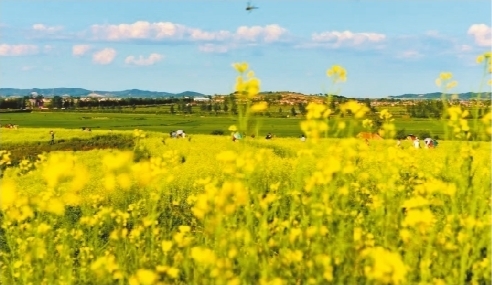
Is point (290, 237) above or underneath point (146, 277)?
above

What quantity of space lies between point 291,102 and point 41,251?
8.79 ft

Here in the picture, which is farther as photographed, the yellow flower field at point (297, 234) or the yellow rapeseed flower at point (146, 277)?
the yellow flower field at point (297, 234)

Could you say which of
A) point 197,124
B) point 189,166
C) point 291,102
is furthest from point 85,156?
point 197,124

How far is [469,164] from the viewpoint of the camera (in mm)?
4629

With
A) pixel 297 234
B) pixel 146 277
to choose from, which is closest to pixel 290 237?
pixel 297 234

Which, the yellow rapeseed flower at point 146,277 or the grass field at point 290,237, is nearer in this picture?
the yellow rapeseed flower at point 146,277

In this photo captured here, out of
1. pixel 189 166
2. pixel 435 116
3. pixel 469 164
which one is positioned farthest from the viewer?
pixel 189 166

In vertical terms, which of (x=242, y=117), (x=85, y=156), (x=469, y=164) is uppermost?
(x=242, y=117)

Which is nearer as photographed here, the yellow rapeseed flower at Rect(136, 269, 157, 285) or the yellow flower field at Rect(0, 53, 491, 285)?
the yellow rapeseed flower at Rect(136, 269, 157, 285)

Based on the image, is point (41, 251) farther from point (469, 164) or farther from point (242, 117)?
point (469, 164)

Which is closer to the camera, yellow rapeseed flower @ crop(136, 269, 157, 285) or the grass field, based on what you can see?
yellow rapeseed flower @ crop(136, 269, 157, 285)

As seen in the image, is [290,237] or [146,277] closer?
[146,277]

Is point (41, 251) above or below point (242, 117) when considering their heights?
below

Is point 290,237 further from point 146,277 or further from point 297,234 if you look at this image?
point 146,277
